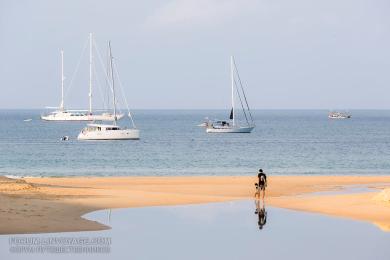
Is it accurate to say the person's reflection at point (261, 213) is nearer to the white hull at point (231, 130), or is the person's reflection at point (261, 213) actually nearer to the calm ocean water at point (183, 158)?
the calm ocean water at point (183, 158)

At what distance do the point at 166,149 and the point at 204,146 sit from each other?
28.1 feet

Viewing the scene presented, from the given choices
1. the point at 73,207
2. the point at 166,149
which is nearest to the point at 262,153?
the point at 166,149

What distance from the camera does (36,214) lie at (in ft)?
116

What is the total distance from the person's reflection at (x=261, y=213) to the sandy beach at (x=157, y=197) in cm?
75

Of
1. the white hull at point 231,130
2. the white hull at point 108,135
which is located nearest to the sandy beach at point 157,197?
the white hull at point 108,135

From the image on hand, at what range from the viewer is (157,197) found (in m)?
45.6

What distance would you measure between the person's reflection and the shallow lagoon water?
0.23 m

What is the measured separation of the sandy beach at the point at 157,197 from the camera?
34406 millimetres

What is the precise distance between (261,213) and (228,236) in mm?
7609

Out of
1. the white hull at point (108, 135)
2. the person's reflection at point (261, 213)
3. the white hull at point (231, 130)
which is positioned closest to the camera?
the person's reflection at point (261, 213)

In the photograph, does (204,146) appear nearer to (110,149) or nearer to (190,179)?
(110,149)

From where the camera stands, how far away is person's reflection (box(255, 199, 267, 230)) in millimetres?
34594

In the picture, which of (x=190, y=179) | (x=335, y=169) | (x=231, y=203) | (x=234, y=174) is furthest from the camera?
(x=335, y=169)

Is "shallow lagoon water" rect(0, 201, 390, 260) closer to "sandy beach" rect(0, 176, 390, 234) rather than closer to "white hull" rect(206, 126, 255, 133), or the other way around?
"sandy beach" rect(0, 176, 390, 234)
